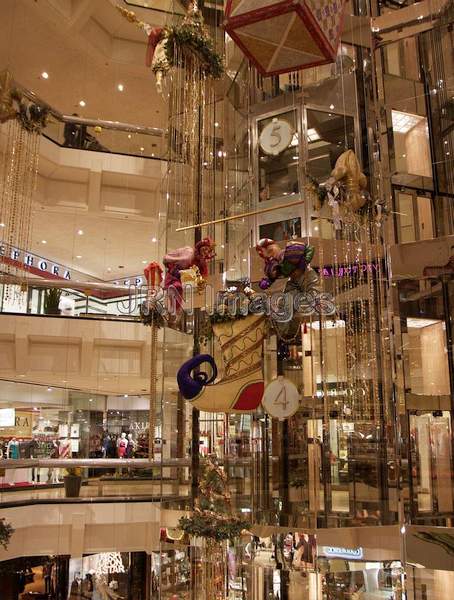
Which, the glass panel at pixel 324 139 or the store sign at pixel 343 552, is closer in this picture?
the store sign at pixel 343 552

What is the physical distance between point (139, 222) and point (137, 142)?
90.0 inches

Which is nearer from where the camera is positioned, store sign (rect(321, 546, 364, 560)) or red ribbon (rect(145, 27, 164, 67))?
red ribbon (rect(145, 27, 164, 67))

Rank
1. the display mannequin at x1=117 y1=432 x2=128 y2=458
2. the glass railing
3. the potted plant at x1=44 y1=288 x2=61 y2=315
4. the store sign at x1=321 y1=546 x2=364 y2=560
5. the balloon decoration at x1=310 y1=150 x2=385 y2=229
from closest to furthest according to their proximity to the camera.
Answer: the balloon decoration at x1=310 y1=150 x2=385 y2=229, the store sign at x1=321 y1=546 x2=364 y2=560, the glass railing, the potted plant at x1=44 y1=288 x2=61 y2=315, the display mannequin at x1=117 y1=432 x2=128 y2=458

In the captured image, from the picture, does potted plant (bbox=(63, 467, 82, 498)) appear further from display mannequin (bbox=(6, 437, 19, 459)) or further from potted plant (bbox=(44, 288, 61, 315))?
potted plant (bbox=(44, 288, 61, 315))

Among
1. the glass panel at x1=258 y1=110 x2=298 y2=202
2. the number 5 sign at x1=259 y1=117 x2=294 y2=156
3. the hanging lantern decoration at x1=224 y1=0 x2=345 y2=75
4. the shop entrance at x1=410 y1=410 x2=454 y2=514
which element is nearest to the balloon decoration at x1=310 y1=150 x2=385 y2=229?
the glass panel at x1=258 y1=110 x2=298 y2=202

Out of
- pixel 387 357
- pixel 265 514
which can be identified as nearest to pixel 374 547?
pixel 265 514

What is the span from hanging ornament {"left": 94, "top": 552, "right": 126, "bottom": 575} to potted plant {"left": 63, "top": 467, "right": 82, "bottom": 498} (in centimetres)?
306

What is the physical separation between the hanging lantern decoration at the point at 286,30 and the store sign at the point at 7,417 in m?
11.1

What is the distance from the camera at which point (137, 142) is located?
12.0 meters

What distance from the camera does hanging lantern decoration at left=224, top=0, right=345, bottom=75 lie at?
272cm

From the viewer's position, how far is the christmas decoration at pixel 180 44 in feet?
19.4

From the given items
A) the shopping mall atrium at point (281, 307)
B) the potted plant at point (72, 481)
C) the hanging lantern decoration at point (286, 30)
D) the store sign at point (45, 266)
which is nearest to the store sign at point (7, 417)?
the shopping mall atrium at point (281, 307)

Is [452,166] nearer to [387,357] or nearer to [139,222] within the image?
[387,357]

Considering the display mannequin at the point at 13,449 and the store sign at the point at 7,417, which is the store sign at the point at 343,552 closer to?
the display mannequin at the point at 13,449
